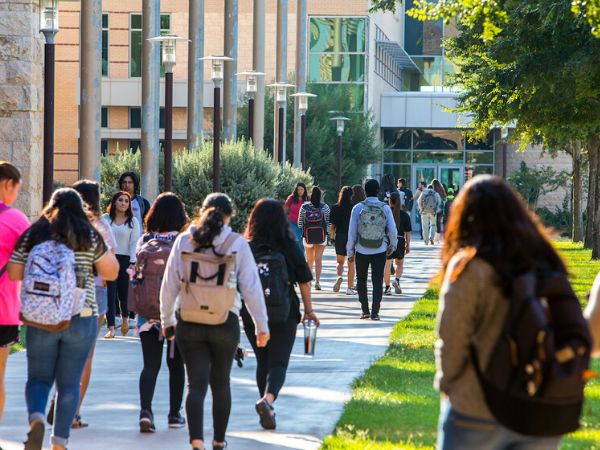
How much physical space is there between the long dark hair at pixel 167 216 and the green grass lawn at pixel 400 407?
1.74 metres

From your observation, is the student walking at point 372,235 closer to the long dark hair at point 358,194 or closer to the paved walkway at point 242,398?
the paved walkway at point 242,398

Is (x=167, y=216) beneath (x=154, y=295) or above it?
above

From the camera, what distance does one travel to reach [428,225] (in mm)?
44125

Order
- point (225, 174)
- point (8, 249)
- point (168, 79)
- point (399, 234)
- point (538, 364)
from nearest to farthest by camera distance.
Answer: point (538, 364) → point (8, 249) → point (399, 234) → point (168, 79) → point (225, 174)

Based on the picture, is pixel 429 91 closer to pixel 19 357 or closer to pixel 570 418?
pixel 19 357

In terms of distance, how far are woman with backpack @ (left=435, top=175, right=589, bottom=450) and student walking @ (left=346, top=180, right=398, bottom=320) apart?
12503 millimetres

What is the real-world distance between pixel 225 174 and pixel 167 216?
22.7m

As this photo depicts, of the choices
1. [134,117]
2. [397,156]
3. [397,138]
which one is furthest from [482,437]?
[397,138]

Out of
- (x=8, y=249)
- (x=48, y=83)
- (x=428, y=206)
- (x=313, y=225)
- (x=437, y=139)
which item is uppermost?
(x=48, y=83)

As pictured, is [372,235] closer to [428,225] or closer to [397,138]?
[428,225]

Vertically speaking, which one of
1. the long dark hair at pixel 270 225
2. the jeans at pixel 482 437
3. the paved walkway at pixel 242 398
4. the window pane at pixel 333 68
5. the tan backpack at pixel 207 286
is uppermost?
the window pane at pixel 333 68

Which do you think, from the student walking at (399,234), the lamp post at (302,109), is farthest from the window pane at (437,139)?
the student walking at (399,234)

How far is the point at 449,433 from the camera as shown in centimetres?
501

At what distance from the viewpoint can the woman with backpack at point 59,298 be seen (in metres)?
7.94
